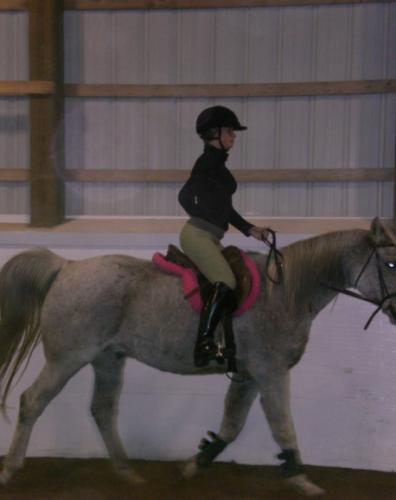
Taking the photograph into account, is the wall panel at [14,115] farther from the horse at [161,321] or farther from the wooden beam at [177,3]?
the horse at [161,321]

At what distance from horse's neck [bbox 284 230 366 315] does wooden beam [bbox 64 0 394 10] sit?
6.13 ft

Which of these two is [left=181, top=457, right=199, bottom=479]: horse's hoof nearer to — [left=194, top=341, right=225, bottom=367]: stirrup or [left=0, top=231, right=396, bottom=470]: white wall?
[left=0, top=231, right=396, bottom=470]: white wall

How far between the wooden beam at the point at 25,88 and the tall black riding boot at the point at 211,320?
196 cm

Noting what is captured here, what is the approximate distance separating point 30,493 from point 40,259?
1214 mm

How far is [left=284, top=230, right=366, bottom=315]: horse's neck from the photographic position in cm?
348

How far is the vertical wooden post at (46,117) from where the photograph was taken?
15.4 ft

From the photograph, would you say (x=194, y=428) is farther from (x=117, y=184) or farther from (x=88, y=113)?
(x=88, y=113)

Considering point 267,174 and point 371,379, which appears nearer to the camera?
point 371,379

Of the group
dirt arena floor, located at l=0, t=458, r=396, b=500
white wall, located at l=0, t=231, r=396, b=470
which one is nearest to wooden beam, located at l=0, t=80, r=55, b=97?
white wall, located at l=0, t=231, r=396, b=470

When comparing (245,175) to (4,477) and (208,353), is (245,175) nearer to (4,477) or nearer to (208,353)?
(208,353)

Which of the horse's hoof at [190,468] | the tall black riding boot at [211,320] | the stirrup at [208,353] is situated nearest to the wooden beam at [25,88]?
the tall black riding boot at [211,320]

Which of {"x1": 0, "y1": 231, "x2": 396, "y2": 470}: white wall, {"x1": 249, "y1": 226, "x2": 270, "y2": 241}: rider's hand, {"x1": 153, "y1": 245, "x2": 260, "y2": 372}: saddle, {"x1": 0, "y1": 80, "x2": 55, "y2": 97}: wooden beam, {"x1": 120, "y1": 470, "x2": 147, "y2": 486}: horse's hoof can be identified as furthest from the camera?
{"x1": 0, "y1": 80, "x2": 55, "y2": 97}: wooden beam

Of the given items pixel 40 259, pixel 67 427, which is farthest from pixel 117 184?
pixel 67 427

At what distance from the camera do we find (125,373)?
14.9 feet
